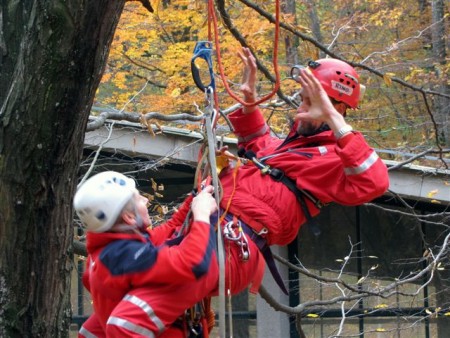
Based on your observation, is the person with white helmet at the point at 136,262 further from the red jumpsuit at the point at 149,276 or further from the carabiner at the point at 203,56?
the carabiner at the point at 203,56

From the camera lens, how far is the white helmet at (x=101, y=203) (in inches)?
112

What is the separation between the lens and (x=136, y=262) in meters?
2.84

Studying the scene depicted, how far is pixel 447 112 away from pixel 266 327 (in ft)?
24.3

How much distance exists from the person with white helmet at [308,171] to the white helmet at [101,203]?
49cm

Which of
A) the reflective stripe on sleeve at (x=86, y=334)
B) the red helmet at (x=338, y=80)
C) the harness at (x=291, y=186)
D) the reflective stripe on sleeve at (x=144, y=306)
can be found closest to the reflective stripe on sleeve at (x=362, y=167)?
the harness at (x=291, y=186)

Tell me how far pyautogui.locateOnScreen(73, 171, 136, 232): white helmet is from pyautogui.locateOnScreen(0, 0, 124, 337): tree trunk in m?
0.29

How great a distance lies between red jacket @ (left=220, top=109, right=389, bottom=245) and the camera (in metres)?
3.07

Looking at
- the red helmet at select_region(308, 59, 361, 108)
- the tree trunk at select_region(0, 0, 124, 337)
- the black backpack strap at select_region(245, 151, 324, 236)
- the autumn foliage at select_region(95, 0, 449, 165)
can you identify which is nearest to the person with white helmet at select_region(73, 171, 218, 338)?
the tree trunk at select_region(0, 0, 124, 337)

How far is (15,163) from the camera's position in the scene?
10.1 feet

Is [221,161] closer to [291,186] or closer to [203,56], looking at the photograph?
[291,186]

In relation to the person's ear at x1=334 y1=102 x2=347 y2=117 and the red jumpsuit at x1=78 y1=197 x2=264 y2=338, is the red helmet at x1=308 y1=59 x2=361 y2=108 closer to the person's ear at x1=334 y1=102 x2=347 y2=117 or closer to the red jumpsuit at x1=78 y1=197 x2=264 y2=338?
the person's ear at x1=334 y1=102 x2=347 y2=117

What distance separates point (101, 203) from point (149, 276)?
0.31m

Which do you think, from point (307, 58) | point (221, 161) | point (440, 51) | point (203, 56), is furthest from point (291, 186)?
point (440, 51)

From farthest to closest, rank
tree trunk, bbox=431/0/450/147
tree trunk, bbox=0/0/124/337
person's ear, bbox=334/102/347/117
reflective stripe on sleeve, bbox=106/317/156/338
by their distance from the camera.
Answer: tree trunk, bbox=431/0/450/147 < person's ear, bbox=334/102/347/117 < tree trunk, bbox=0/0/124/337 < reflective stripe on sleeve, bbox=106/317/156/338
